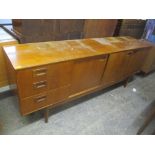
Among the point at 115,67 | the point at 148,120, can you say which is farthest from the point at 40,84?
the point at 148,120

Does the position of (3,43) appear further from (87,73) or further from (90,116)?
(90,116)

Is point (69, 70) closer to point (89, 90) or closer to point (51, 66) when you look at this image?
point (51, 66)

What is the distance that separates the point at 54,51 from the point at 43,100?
1.51 feet

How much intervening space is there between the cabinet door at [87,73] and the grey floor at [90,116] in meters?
0.31

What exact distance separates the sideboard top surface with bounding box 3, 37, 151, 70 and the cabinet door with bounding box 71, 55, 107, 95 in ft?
0.23

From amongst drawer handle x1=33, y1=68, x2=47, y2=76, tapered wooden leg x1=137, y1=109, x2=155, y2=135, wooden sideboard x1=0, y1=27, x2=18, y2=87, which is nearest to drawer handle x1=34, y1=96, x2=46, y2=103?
drawer handle x1=33, y1=68, x2=47, y2=76

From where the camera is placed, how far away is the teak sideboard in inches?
44.3

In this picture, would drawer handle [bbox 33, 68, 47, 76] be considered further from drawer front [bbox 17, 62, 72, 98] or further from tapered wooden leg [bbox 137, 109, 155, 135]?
tapered wooden leg [bbox 137, 109, 155, 135]

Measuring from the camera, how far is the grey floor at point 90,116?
59.1 inches

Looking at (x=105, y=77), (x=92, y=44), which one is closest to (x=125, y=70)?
(x=105, y=77)

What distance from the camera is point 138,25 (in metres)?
2.43

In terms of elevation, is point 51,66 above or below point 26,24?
below

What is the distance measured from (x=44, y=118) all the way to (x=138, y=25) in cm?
209

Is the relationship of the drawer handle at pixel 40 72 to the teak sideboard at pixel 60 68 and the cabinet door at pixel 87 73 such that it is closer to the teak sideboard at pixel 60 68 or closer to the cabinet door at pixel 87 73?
the teak sideboard at pixel 60 68
